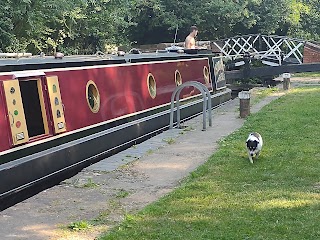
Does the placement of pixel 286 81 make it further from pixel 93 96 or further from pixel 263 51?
pixel 93 96

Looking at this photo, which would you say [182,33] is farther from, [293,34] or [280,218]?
[280,218]

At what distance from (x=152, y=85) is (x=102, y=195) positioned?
4805 millimetres

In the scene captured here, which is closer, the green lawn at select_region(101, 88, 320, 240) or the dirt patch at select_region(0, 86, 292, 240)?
the green lawn at select_region(101, 88, 320, 240)

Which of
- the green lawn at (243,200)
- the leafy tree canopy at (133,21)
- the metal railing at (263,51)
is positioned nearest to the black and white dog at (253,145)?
the green lawn at (243,200)

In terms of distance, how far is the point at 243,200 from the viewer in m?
5.24

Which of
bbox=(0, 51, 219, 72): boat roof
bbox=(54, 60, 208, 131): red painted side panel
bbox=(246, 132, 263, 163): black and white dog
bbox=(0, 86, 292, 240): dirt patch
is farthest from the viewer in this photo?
bbox=(54, 60, 208, 131): red painted side panel

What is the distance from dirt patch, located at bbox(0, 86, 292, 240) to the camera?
4566 millimetres

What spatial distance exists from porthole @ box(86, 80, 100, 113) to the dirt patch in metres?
1.00

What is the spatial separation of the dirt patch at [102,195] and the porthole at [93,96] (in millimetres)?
997

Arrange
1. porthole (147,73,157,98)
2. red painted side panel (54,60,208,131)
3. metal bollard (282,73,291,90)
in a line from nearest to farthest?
1. red painted side panel (54,60,208,131)
2. porthole (147,73,157,98)
3. metal bollard (282,73,291,90)

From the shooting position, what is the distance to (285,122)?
10203 millimetres

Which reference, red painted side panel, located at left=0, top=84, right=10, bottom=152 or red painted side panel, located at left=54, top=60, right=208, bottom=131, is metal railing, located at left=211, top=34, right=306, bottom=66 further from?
red painted side panel, located at left=0, top=84, right=10, bottom=152

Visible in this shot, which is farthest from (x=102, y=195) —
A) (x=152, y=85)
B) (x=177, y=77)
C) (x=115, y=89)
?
(x=177, y=77)

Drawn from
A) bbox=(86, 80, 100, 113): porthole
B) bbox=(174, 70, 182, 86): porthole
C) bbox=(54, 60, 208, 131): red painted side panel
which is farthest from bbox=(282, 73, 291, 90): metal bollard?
bbox=(86, 80, 100, 113): porthole
